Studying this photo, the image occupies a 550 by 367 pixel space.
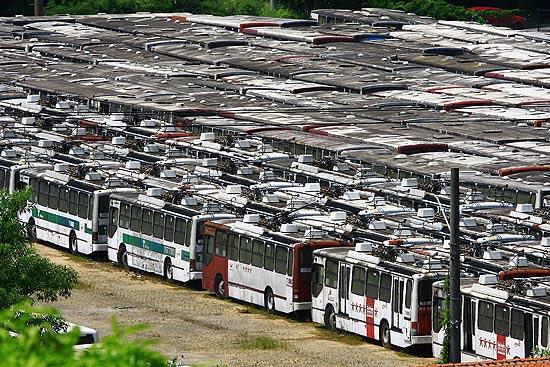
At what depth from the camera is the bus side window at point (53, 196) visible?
48344mm

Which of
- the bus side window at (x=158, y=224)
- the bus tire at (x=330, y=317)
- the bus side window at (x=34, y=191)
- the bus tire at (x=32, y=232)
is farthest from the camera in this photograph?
the bus tire at (x=32, y=232)

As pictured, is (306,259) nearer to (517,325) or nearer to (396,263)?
(396,263)

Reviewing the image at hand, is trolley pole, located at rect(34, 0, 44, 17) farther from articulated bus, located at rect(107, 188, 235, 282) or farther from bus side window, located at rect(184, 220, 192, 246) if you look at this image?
bus side window, located at rect(184, 220, 192, 246)

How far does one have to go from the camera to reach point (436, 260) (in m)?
33.6

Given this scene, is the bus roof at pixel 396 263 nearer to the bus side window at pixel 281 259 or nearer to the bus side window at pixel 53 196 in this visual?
the bus side window at pixel 281 259

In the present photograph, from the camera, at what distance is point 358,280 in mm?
35094

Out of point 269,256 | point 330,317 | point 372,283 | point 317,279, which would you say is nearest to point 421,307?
point 372,283

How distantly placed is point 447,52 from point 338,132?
2937 centimetres

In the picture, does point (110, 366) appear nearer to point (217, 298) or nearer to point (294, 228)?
point (294, 228)

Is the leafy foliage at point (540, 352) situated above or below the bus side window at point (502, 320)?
above

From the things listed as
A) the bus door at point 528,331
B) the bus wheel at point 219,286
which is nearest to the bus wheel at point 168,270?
the bus wheel at point 219,286

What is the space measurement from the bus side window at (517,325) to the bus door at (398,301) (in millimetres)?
3721

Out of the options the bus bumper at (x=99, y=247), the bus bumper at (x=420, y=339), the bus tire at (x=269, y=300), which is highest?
the bus bumper at (x=420, y=339)

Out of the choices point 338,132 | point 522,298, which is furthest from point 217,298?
point 338,132
